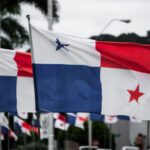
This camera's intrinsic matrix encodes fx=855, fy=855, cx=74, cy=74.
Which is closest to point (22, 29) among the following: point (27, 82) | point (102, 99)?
point (27, 82)

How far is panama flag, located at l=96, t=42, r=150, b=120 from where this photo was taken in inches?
452

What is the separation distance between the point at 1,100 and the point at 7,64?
596 millimetres

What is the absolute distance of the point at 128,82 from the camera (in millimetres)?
11539

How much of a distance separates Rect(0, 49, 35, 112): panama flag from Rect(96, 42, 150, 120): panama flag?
243 cm

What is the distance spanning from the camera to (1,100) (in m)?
13.8

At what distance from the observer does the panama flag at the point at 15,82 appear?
13.7 metres

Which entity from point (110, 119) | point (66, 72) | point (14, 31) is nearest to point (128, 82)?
point (66, 72)

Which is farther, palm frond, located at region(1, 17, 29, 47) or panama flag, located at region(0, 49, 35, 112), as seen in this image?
palm frond, located at region(1, 17, 29, 47)

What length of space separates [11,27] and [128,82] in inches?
1190

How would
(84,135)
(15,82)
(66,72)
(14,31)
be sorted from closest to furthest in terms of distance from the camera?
1. (66,72)
2. (15,82)
3. (14,31)
4. (84,135)

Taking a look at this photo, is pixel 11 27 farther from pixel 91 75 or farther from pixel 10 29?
pixel 91 75

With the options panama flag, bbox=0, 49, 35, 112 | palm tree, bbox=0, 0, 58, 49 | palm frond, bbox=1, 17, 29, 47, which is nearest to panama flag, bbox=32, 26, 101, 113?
panama flag, bbox=0, 49, 35, 112

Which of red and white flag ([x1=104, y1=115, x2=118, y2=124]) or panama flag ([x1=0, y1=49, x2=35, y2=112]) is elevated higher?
panama flag ([x1=0, y1=49, x2=35, y2=112])

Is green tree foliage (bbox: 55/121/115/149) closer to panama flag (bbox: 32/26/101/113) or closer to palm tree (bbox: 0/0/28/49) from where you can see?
palm tree (bbox: 0/0/28/49)
